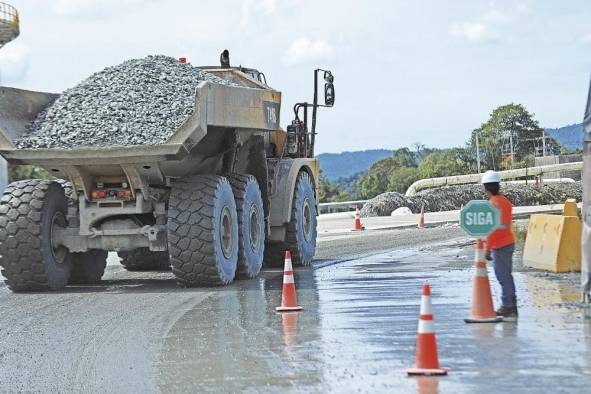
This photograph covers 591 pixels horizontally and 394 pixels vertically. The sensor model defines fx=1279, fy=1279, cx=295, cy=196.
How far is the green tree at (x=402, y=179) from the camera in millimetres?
82000

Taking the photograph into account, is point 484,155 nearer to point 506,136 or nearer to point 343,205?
point 506,136

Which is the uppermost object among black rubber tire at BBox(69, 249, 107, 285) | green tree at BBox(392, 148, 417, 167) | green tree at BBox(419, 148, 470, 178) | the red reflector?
green tree at BBox(392, 148, 417, 167)

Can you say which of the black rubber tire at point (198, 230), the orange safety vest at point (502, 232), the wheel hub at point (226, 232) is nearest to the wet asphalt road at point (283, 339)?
the black rubber tire at point (198, 230)

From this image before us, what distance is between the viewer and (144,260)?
20250 millimetres

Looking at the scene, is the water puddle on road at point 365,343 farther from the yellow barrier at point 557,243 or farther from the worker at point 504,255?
the yellow barrier at point 557,243

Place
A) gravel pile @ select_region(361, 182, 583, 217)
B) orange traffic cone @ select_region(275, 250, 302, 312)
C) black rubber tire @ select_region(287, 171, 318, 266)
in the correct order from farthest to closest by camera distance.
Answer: gravel pile @ select_region(361, 182, 583, 217)
black rubber tire @ select_region(287, 171, 318, 266)
orange traffic cone @ select_region(275, 250, 302, 312)

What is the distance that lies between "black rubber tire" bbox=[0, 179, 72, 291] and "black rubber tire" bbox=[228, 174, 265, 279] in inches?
94.4

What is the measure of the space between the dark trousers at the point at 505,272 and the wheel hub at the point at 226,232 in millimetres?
5218

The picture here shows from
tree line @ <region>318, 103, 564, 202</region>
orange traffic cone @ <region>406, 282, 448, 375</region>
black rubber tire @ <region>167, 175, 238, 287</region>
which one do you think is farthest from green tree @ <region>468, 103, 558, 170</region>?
orange traffic cone @ <region>406, 282, 448, 375</region>

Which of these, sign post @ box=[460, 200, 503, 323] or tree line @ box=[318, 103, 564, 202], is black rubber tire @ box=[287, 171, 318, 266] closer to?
sign post @ box=[460, 200, 503, 323]

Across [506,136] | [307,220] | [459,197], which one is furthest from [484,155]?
[307,220]

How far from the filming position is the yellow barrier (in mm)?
16297

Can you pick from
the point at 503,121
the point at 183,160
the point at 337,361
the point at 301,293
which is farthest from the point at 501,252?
the point at 503,121

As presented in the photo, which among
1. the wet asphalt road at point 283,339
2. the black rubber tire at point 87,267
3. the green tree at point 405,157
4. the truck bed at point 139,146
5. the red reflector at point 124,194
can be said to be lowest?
the wet asphalt road at point 283,339
